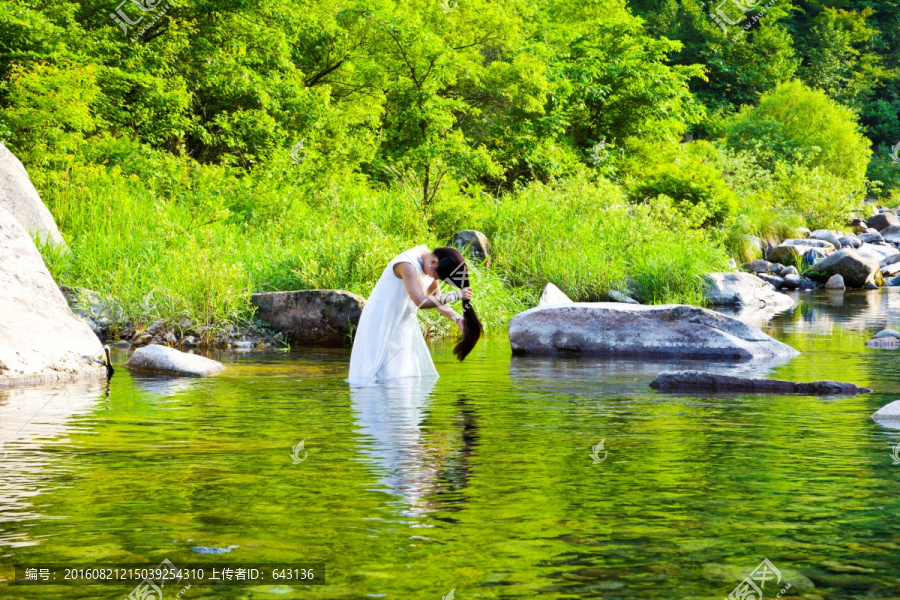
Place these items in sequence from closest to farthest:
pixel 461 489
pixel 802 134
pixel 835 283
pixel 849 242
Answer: pixel 461 489
pixel 835 283
pixel 849 242
pixel 802 134

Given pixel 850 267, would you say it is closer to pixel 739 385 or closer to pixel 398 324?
pixel 739 385

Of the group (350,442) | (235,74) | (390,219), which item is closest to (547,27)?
(235,74)

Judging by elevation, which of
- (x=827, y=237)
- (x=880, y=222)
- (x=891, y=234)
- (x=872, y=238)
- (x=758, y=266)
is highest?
(x=880, y=222)

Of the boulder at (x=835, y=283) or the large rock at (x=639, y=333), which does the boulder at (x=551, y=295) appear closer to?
the large rock at (x=639, y=333)

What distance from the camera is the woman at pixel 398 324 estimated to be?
1009cm

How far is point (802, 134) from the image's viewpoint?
48219 millimetres

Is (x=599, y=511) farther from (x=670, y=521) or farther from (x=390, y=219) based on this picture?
(x=390, y=219)

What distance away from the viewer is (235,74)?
24156mm

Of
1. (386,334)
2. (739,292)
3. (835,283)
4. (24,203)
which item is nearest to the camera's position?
(386,334)

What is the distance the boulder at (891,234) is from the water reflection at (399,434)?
3264 centimetres

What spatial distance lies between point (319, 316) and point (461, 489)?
351 inches

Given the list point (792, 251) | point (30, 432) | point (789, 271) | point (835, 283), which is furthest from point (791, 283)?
point (30, 432)

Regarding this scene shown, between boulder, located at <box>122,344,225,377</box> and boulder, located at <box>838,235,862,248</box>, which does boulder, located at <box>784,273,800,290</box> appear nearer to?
boulder, located at <box>838,235,862,248</box>

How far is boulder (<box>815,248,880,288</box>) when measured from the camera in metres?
28.0
